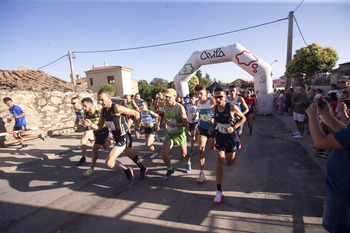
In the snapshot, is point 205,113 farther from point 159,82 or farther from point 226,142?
point 159,82

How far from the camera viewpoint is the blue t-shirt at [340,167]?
1.35 m

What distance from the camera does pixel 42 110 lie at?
842 centimetres

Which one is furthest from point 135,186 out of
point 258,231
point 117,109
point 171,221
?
point 258,231

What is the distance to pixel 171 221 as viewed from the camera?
2.63 meters

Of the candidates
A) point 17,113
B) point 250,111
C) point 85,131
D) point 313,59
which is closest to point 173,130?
point 85,131

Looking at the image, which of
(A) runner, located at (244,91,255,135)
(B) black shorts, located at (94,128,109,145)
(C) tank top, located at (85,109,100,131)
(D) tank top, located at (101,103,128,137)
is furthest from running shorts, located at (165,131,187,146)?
(A) runner, located at (244,91,255,135)

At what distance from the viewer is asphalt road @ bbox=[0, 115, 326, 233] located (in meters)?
2.58

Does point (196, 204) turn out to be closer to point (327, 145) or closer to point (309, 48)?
point (327, 145)

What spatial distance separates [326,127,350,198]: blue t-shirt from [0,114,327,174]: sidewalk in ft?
10.3

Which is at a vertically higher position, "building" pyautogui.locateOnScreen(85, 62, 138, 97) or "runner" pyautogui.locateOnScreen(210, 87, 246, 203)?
"building" pyautogui.locateOnScreen(85, 62, 138, 97)

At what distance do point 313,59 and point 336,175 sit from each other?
18867 mm

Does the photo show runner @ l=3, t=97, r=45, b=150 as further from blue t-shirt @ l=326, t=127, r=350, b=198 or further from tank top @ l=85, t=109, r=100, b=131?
blue t-shirt @ l=326, t=127, r=350, b=198

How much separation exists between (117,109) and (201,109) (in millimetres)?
2070

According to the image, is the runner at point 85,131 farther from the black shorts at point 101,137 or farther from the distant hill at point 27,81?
the distant hill at point 27,81
